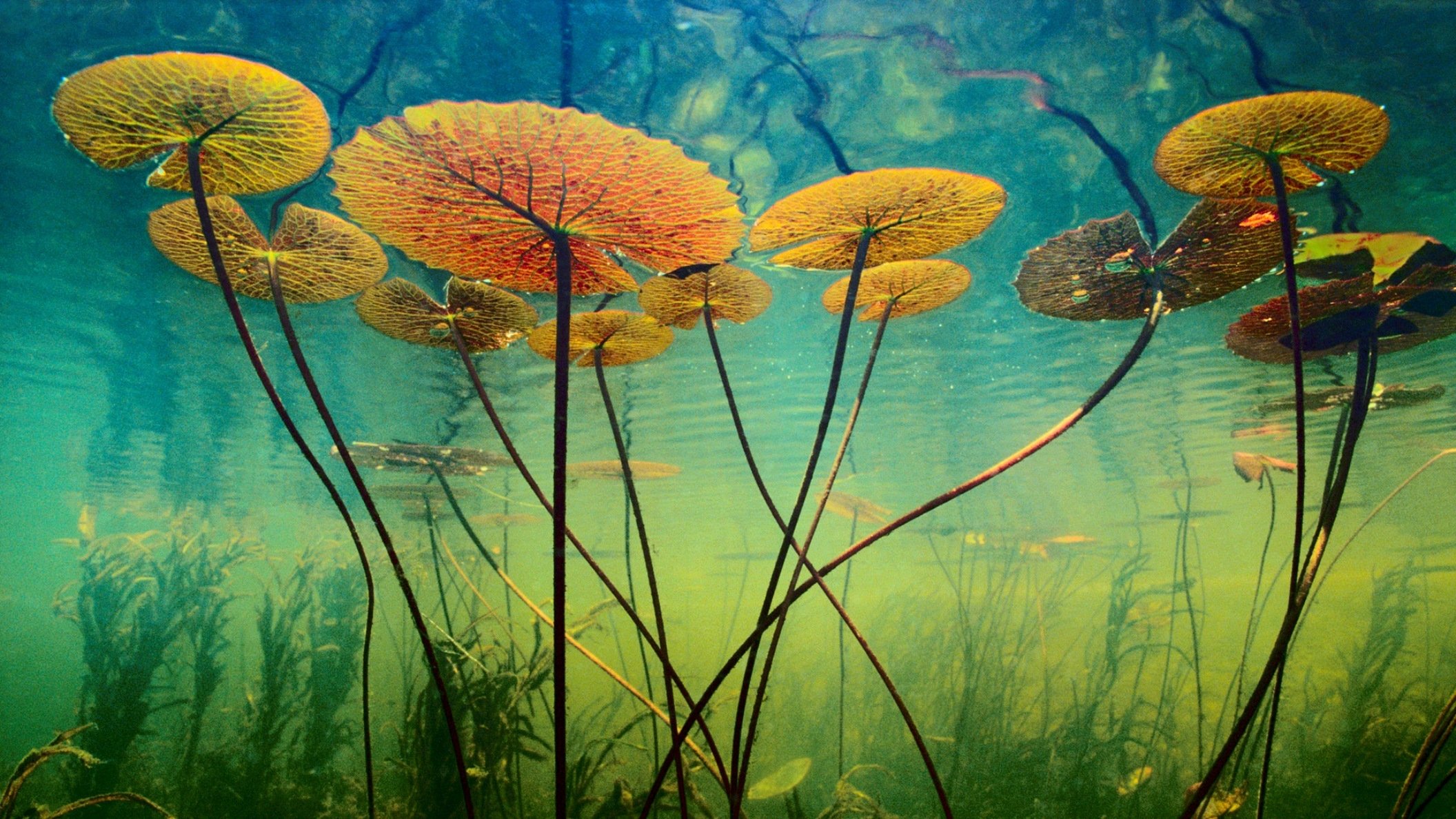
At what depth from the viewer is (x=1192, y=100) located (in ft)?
18.8

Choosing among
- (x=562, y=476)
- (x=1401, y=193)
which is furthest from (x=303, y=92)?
(x=1401, y=193)

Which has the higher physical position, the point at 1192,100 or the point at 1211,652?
the point at 1192,100

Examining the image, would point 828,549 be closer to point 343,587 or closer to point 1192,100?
point 343,587

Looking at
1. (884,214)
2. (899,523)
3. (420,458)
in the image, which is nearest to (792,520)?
(899,523)

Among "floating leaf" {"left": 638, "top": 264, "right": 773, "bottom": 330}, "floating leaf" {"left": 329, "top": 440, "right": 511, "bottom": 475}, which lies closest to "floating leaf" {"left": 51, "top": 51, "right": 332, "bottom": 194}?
"floating leaf" {"left": 638, "top": 264, "right": 773, "bottom": 330}

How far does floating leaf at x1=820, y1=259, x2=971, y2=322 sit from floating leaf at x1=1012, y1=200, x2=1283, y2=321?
Answer: 348 mm

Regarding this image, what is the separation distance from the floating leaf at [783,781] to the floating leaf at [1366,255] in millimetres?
5603

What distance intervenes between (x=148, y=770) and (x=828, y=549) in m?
35.6

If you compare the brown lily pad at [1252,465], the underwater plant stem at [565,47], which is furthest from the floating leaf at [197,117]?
the brown lily pad at [1252,465]

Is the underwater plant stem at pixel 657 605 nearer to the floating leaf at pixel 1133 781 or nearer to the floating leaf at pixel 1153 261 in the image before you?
the floating leaf at pixel 1153 261

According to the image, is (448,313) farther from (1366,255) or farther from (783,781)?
(1366,255)

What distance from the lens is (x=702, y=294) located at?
10.2 feet

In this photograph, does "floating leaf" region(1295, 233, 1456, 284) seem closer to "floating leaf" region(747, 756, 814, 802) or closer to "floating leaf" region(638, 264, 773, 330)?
"floating leaf" region(638, 264, 773, 330)

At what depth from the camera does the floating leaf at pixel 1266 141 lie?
1907 mm
